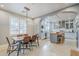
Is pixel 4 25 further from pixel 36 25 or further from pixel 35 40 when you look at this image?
pixel 35 40

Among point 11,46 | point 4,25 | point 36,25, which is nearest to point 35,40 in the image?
point 36,25

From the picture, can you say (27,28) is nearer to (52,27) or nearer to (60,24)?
(52,27)

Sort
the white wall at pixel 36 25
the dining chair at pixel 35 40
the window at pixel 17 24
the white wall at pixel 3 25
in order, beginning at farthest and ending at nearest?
the dining chair at pixel 35 40 → the white wall at pixel 36 25 → the window at pixel 17 24 → the white wall at pixel 3 25

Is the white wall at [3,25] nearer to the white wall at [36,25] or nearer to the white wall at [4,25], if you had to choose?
the white wall at [4,25]

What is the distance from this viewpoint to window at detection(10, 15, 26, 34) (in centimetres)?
361

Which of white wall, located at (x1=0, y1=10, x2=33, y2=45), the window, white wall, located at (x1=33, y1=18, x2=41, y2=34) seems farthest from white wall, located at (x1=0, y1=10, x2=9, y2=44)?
white wall, located at (x1=33, y1=18, x2=41, y2=34)

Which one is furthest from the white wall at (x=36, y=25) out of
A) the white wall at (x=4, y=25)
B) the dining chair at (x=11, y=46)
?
the dining chair at (x=11, y=46)

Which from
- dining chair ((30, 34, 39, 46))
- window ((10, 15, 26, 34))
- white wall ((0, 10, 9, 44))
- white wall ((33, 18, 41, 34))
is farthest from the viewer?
dining chair ((30, 34, 39, 46))

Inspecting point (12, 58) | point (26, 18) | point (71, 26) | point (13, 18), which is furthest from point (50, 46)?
point (12, 58)

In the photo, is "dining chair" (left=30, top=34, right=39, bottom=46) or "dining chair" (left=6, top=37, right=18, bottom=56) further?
"dining chair" (left=30, top=34, right=39, bottom=46)

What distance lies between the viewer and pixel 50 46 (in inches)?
163

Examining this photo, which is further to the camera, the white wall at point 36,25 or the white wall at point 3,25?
the white wall at point 36,25

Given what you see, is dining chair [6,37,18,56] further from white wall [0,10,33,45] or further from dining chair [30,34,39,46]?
dining chair [30,34,39,46]

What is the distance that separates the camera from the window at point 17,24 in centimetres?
361
